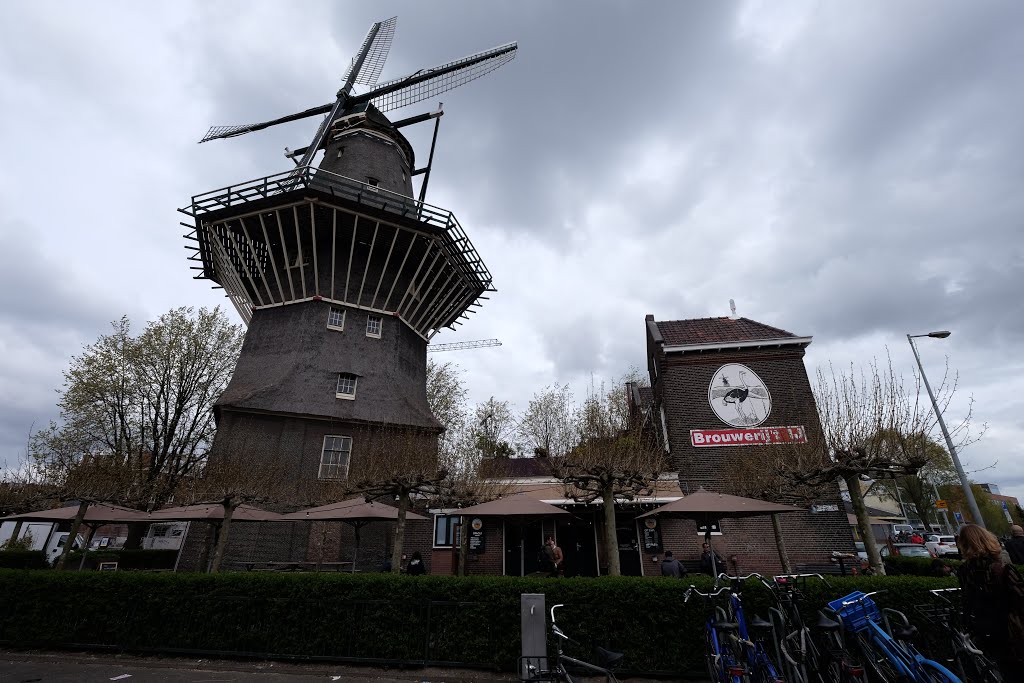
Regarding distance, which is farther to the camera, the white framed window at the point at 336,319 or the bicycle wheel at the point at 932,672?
the white framed window at the point at 336,319

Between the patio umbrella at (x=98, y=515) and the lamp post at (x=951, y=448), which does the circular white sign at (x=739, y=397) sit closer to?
the lamp post at (x=951, y=448)

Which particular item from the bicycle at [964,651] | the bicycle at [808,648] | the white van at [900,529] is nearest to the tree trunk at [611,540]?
the bicycle at [808,648]

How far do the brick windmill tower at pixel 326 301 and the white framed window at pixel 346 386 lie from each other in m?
0.05

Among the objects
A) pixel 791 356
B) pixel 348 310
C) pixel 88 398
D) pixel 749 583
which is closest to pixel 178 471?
pixel 88 398

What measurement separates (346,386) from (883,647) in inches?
759

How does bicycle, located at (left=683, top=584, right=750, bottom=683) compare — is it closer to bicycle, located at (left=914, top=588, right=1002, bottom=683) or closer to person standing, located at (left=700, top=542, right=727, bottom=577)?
bicycle, located at (left=914, top=588, right=1002, bottom=683)

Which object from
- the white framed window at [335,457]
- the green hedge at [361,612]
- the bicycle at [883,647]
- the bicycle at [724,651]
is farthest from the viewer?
the white framed window at [335,457]

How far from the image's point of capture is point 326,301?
21750 millimetres

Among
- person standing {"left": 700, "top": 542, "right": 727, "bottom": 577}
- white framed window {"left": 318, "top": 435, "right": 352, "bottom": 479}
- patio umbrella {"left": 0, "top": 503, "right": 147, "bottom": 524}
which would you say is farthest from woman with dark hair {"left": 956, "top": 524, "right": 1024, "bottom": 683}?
patio umbrella {"left": 0, "top": 503, "right": 147, "bottom": 524}

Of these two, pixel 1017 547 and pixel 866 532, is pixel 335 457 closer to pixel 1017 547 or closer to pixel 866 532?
pixel 866 532

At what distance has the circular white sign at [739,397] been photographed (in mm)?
18266

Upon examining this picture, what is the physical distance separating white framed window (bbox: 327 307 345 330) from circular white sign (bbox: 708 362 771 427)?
16060 millimetres

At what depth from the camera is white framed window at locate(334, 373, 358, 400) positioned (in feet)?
67.1

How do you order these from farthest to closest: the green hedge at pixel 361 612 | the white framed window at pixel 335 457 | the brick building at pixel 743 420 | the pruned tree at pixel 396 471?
1. the white framed window at pixel 335 457
2. the brick building at pixel 743 420
3. the pruned tree at pixel 396 471
4. the green hedge at pixel 361 612
